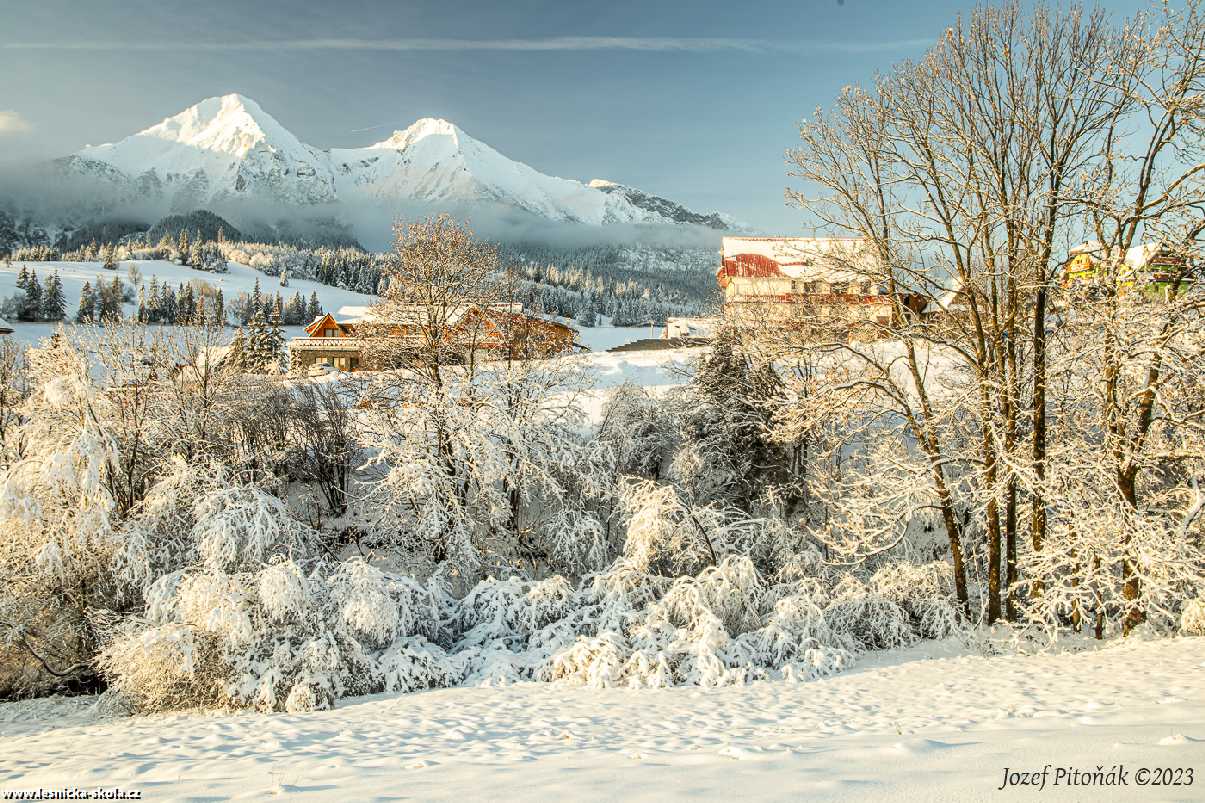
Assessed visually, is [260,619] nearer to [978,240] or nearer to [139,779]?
[139,779]

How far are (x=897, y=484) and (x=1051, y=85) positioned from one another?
737cm

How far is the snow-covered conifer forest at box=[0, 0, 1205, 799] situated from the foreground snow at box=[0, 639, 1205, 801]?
77 mm

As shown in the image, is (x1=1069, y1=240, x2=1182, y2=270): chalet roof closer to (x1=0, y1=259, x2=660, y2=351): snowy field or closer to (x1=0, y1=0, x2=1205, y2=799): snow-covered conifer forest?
(x1=0, y1=0, x2=1205, y2=799): snow-covered conifer forest

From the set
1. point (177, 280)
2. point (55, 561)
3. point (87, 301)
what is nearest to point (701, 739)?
point (55, 561)

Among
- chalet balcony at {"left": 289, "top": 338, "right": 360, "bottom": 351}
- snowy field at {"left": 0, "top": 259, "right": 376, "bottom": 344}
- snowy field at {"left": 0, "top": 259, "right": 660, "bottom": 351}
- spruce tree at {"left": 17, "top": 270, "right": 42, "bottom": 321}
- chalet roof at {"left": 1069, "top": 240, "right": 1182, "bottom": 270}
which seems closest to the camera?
chalet roof at {"left": 1069, "top": 240, "right": 1182, "bottom": 270}

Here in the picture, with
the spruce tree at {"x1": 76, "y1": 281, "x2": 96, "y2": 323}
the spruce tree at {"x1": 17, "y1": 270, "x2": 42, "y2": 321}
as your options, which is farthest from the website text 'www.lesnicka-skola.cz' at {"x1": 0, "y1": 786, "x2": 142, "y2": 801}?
the spruce tree at {"x1": 17, "y1": 270, "x2": 42, "y2": 321}

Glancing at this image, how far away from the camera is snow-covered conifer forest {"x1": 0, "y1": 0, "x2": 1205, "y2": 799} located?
7.41 metres

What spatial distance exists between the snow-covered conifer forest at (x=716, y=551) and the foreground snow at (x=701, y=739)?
8cm

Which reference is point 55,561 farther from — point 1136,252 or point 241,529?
point 1136,252

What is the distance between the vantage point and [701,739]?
756cm

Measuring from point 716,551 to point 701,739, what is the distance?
27.7 feet

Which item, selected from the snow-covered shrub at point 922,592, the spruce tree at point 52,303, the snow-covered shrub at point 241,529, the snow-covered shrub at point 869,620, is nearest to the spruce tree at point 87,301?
the spruce tree at point 52,303

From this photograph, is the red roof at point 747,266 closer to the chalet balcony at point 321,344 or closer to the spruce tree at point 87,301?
the chalet balcony at point 321,344

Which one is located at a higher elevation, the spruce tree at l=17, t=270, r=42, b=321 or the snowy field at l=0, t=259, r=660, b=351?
the snowy field at l=0, t=259, r=660, b=351
